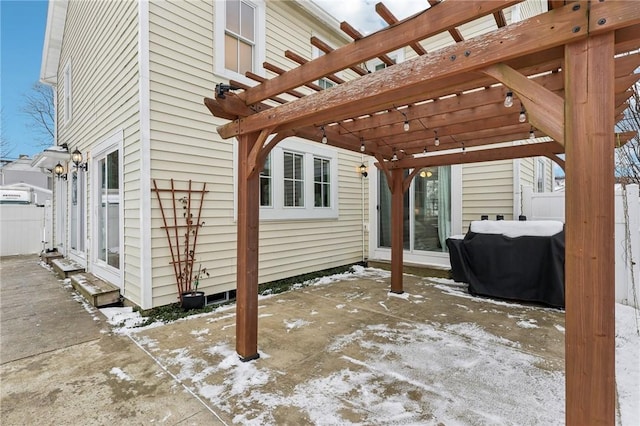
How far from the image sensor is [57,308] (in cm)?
444

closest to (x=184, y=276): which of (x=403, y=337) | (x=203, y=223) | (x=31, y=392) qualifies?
(x=203, y=223)

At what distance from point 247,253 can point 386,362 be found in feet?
5.22

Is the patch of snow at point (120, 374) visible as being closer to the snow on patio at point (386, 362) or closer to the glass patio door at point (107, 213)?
the snow on patio at point (386, 362)

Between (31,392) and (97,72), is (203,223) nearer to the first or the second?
(31,392)

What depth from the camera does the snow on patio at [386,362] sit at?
216 cm

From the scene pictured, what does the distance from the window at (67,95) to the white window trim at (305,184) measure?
5.27m

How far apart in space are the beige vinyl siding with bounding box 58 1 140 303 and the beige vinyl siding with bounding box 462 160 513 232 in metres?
5.58

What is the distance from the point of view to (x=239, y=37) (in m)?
5.31

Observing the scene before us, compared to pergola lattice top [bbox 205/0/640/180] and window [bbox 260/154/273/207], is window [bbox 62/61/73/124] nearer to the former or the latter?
window [bbox 260/154/273/207]

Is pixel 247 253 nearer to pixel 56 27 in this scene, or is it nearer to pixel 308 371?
pixel 308 371

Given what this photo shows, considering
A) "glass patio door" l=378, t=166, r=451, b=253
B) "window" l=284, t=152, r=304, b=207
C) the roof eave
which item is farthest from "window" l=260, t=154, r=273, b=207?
the roof eave

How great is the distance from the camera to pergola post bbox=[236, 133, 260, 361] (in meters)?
2.95

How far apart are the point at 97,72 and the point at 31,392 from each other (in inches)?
206

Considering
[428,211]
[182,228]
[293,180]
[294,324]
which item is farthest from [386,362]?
[428,211]
